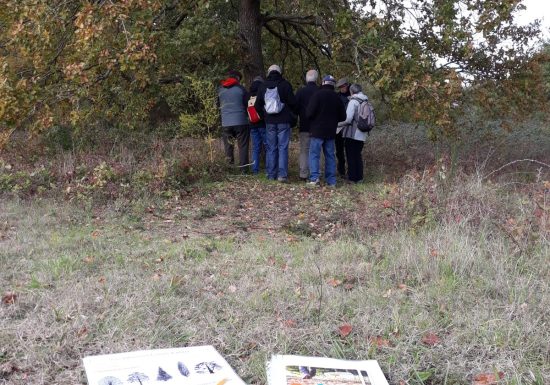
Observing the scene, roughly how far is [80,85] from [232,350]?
23.5ft

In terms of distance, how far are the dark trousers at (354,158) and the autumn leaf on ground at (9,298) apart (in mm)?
6971

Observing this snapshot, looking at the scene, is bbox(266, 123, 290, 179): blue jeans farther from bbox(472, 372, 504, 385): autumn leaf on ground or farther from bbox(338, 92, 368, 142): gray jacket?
bbox(472, 372, 504, 385): autumn leaf on ground

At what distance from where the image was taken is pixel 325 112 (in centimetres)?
937

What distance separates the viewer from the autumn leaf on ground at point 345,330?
3656 millimetres

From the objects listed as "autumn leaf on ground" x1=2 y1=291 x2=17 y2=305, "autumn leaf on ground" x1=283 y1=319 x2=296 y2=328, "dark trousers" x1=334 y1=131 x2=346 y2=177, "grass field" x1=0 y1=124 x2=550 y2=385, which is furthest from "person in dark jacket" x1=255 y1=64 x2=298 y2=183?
"autumn leaf on ground" x1=283 y1=319 x2=296 y2=328

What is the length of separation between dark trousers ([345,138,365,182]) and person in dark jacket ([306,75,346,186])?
634 mm

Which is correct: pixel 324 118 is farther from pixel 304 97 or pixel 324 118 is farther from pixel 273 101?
pixel 273 101

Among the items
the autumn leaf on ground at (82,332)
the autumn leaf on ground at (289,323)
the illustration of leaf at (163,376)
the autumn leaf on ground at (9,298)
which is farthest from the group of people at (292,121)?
the illustration of leaf at (163,376)

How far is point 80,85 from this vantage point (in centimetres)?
947

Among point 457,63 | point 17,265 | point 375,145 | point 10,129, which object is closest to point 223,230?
point 17,265

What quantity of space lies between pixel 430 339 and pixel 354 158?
685 cm

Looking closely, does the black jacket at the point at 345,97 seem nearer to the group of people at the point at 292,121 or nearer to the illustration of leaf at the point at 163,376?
the group of people at the point at 292,121

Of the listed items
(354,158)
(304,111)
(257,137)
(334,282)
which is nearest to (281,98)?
(304,111)

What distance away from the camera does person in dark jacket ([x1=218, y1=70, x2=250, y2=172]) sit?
10219 millimetres
